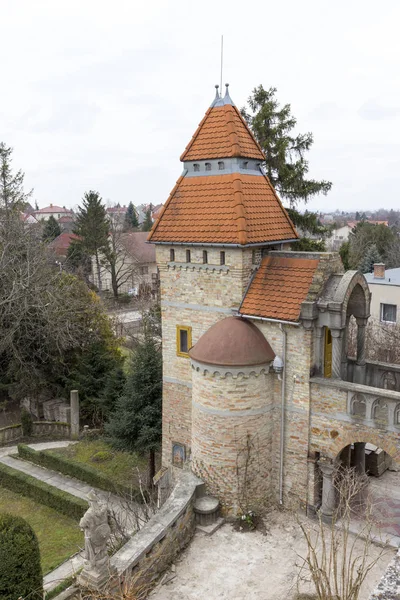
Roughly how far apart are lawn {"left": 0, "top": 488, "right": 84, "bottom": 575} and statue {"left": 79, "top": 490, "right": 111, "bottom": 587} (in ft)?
16.1

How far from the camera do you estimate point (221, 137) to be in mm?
16031

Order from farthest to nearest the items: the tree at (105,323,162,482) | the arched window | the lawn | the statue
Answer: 1. the tree at (105,323,162,482)
2. the lawn
3. the arched window
4. the statue

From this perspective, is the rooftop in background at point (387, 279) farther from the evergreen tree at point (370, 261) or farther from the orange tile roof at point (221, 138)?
the orange tile roof at point (221, 138)

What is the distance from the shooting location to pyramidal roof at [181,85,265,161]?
51.5 feet

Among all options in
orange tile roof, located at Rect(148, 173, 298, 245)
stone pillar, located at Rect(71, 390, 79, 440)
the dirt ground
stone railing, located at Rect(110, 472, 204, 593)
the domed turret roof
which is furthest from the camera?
stone pillar, located at Rect(71, 390, 79, 440)

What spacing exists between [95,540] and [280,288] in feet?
26.9

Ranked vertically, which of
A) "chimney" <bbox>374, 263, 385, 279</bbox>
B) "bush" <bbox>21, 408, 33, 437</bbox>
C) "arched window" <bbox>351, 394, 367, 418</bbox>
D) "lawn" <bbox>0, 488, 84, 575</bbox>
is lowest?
"lawn" <bbox>0, 488, 84, 575</bbox>

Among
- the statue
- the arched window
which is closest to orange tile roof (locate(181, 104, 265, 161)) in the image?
the arched window

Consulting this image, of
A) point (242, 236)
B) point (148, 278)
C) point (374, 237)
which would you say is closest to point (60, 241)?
point (148, 278)

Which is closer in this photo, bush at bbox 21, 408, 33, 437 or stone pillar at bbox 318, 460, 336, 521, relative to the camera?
stone pillar at bbox 318, 460, 336, 521

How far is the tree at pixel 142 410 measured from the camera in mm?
18938

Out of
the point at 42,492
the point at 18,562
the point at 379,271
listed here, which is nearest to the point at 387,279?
the point at 379,271

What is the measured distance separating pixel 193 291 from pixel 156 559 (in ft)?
25.4

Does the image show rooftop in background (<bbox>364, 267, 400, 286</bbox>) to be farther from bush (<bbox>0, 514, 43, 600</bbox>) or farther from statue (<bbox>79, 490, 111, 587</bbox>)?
bush (<bbox>0, 514, 43, 600</bbox>)
